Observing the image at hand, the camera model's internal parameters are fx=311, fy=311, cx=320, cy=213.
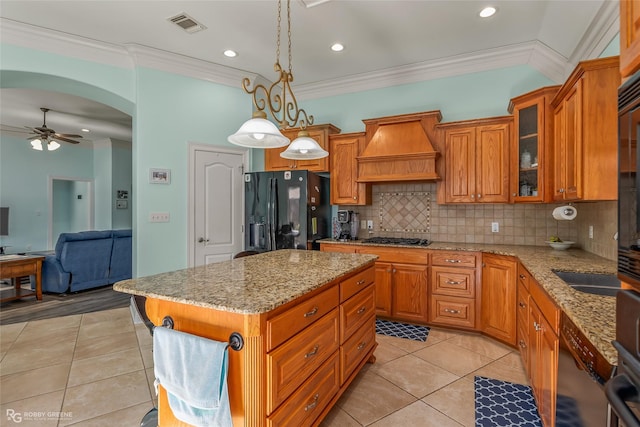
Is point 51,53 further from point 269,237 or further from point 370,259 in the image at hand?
point 370,259

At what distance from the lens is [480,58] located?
11.6 feet

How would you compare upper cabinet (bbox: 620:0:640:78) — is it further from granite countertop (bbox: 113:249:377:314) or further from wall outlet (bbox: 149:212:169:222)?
wall outlet (bbox: 149:212:169:222)

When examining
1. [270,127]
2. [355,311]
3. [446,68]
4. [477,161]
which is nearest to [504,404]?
[355,311]

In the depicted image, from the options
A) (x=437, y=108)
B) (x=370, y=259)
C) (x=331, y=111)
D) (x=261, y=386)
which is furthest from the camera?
(x=331, y=111)

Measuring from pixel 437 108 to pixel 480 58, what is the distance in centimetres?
67

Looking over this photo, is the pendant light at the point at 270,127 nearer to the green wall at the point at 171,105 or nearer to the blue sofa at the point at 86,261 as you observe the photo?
the green wall at the point at 171,105

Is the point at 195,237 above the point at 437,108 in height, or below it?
below

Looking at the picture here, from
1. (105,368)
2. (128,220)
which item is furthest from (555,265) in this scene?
Answer: (128,220)

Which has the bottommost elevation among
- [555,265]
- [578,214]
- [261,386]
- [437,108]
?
[261,386]

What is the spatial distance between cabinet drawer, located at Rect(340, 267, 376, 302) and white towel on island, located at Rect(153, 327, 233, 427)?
92 centimetres

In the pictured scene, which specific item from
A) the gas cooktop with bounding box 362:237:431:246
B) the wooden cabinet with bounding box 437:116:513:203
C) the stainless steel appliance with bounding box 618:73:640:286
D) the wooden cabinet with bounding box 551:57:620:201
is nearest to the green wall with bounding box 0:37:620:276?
the wooden cabinet with bounding box 437:116:513:203

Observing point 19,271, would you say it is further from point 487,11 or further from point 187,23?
point 487,11

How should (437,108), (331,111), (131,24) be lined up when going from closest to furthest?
(131,24)
(437,108)
(331,111)

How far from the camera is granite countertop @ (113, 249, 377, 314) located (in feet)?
4.35
